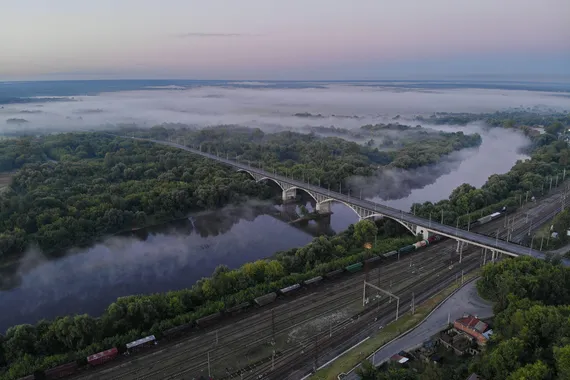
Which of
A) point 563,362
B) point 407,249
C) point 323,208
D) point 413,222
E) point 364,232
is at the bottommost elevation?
point 323,208

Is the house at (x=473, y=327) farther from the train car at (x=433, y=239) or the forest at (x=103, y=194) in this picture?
the forest at (x=103, y=194)

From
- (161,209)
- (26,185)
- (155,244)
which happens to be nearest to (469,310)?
(155,244)

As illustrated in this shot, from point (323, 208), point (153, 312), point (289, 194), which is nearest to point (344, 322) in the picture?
point (153, 312)

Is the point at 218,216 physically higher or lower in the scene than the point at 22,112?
lower

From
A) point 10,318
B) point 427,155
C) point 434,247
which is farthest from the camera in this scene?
point 427,155

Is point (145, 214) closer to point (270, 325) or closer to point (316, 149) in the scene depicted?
point (270, 325)

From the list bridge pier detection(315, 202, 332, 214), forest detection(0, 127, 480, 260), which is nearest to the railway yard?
bridge pier detection(315, 202, 332, 214)

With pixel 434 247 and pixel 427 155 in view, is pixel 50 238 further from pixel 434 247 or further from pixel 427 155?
pixel 427 155
